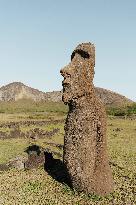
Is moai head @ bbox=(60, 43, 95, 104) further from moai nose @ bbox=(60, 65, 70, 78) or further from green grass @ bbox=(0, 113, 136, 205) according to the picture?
green grass @ bbox=(0, 113, 136, 205)

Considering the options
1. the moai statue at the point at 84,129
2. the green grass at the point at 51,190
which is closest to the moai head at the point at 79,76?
the moai statue at the point at 84,129

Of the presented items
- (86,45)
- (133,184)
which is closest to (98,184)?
(133,184)

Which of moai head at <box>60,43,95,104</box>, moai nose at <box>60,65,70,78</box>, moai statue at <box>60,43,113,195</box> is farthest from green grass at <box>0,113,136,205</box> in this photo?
moai nose at <box>60,65,70,78</box>

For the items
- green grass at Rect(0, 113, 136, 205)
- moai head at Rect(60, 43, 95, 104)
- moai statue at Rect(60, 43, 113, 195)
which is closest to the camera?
green grass at Rect(0, 113, 136, 205)

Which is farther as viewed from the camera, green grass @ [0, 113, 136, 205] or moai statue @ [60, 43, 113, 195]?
moai statue @ [60, 43, 113, 195]

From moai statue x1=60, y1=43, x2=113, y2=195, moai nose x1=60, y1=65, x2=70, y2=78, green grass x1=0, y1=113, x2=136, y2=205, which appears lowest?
green grass x1=0, y1=113, x2=136, y2=205

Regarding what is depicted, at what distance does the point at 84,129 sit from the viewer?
22469mm

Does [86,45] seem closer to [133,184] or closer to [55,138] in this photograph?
[133,184]

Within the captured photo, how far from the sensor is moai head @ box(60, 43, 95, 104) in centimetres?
2266

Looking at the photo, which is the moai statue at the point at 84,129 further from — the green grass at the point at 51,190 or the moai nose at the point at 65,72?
the green grass at the point at 51,190

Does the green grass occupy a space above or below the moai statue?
below

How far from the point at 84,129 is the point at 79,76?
9.70 ft

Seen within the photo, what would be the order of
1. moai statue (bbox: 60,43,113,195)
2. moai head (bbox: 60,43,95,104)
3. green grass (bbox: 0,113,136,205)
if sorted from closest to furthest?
green grass (bbox: 0,113,136,205)
moai statue (bbox: 60,43,113,195)
moai head (bbox: 60,43,95,104)

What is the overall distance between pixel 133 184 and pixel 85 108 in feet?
17.9
